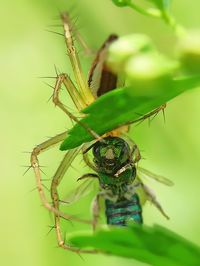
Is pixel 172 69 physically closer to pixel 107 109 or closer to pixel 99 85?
pixel 107 109

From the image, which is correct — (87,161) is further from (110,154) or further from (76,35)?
(76,35)

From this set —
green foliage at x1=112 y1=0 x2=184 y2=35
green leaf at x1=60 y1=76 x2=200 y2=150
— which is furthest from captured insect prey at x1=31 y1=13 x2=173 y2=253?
green foliage at x1=112 y1=0 x2=184 y2=35

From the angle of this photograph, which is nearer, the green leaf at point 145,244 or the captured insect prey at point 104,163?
the green leaf at point 145,244

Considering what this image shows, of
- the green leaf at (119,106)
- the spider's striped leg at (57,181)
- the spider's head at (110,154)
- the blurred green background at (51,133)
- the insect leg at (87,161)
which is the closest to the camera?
the green leaf at (119,106)

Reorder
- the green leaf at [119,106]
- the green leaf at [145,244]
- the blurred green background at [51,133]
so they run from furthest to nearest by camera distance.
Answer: the blurred green background at [51,133], the green leaf at [119,106], the green leaf at [145,244]

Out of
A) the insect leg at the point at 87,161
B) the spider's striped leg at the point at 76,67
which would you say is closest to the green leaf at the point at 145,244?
the insect leg at the point at 87,161

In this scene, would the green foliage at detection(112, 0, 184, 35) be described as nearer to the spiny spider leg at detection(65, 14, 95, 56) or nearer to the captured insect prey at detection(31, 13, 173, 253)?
the captured insect prey at detection(31, 13, 173, 253)

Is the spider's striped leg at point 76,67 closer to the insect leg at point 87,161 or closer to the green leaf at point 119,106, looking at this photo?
the insect leg at point 87,161
